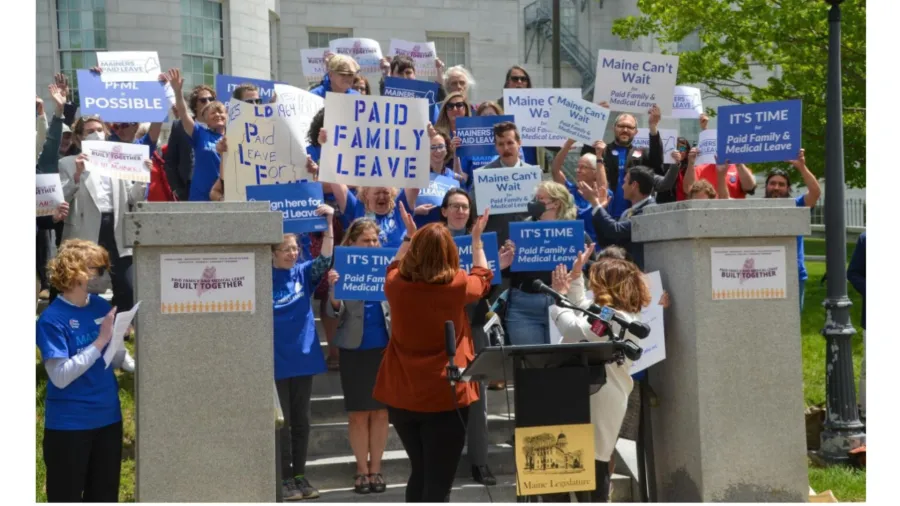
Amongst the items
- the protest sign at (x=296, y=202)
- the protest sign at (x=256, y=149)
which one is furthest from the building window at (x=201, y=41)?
the protest sign at (x=296, y=202)

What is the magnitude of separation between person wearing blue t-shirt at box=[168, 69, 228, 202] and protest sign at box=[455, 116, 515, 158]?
7.23 feet

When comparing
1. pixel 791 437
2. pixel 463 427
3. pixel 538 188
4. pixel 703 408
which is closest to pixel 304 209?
pixel 538 188

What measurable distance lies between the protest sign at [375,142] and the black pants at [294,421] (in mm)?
1772

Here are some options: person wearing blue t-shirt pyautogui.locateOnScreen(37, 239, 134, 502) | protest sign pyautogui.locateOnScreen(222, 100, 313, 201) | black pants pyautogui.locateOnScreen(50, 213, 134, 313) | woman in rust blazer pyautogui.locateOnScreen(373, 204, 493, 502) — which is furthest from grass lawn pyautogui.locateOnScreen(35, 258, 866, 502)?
woman in rust blazer pyautogui.locateOnScreen(373, 204, 493, 502)

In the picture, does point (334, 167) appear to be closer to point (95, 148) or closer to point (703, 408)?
point (95, 148)

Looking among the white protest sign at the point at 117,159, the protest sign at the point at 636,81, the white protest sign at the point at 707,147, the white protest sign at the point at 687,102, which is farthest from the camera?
the white protest sign at the point at 687,102

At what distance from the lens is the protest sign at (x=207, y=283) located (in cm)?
650

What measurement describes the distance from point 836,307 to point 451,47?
20083mm

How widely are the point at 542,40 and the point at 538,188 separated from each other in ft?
103

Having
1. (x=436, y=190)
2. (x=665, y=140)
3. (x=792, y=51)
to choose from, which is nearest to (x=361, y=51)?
(x=665, y=140)

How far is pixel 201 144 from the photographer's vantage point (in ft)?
32.5

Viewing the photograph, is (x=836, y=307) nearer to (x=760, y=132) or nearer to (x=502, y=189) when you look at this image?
(x=760, y=132)

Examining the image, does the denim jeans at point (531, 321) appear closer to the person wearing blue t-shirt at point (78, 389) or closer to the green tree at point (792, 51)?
the person wearing blue t-shirt at point (78, 389)

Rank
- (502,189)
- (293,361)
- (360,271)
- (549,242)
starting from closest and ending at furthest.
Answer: (293,361), (360,271), (549,242), (502,189)
